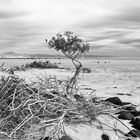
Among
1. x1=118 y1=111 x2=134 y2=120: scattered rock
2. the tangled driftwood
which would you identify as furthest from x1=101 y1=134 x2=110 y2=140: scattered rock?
x1=118 y1=111 x2=134 y2=120: scattered rock

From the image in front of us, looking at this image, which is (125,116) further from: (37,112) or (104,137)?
(37,112)

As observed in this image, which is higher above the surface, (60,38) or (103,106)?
(60,38)

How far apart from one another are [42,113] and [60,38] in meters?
3.27

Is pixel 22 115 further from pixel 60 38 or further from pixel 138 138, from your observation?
pixel 60 38

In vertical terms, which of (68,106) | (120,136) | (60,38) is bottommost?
(120,136)

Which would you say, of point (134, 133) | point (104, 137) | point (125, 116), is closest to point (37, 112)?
point (104, 137)

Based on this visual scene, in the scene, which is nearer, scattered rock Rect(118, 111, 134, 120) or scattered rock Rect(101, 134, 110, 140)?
scattered rock Rect(101, 134, 110, 140)

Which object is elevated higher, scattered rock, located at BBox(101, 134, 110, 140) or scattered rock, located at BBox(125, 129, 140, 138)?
scattered rock, located at BBox(125, 129, 140, 138)

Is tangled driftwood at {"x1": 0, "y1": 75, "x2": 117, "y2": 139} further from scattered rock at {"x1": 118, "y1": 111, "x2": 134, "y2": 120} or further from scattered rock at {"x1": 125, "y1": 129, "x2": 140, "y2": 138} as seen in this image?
scattered rock at {"x1": 125, "y1": 129, "x2": 140, "y2": 138}

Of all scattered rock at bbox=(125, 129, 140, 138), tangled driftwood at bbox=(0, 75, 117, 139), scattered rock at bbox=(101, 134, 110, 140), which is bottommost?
scattered rock at bbox=(101, 134, 110, 140)

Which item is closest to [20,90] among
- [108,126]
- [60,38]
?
[108,126]

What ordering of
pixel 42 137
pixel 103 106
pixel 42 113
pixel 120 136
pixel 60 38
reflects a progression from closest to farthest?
pixel 42 137, pixel 120 136, pixel 42 113, pixel 103 106, pixel 60 38

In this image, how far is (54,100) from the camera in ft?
16.8

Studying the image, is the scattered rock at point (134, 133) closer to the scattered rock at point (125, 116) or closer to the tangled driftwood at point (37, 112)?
the tangled driftwood at point (37, 112)
